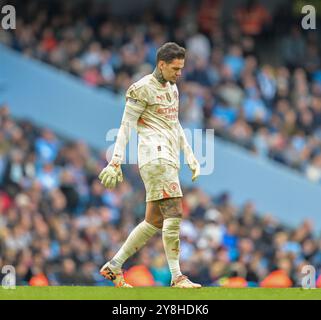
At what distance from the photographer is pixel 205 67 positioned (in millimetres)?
29922

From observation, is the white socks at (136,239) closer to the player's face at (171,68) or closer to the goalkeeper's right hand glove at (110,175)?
the goalkeeper's right hand glove at (110,175)

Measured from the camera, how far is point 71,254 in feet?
77.2

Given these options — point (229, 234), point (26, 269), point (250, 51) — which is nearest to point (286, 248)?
point (229, 234)

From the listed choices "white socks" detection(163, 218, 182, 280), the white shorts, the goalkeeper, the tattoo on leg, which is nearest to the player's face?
the goalkeeper

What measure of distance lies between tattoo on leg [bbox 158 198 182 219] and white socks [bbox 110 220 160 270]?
10.3 inches

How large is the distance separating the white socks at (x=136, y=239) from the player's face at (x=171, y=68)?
1592mm

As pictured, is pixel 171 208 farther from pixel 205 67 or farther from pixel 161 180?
pixel 205 67

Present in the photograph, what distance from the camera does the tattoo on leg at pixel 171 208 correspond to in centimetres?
1444

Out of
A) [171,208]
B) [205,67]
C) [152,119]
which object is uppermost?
[205,67]

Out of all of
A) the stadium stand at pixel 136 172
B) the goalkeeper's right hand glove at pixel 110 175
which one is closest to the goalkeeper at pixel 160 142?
the goalkeeper's right hand glove at pixel 110 175

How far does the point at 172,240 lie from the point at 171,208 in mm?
344

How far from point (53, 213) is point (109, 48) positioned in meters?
5.82

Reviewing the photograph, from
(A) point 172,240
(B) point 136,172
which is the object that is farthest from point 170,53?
(B) point 136,172

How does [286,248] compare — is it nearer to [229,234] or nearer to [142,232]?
[229,234]
